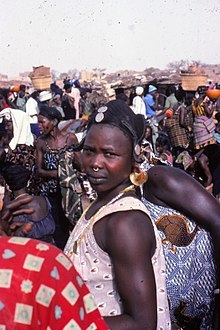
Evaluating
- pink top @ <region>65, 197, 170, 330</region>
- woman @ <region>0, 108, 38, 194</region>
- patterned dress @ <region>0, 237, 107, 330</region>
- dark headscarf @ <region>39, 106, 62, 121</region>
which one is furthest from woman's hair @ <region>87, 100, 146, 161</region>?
dark headscarf @ <region>39, 106, 62, 121</region>

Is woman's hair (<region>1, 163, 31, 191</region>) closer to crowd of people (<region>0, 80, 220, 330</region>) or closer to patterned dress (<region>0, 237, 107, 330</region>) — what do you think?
crowd of people (<region>0, 80, 220, 330</region>)

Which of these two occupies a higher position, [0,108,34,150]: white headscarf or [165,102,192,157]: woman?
[0,108,34,150]: white headscarf

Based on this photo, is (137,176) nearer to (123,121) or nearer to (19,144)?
(123,121)

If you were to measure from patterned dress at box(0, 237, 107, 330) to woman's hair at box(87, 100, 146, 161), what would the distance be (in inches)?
29.7

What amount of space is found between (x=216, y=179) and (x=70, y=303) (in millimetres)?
5202

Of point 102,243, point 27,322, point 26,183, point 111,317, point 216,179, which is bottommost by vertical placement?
point 216,179

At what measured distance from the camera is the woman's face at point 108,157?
5.65ft

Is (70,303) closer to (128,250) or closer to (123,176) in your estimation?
(128,250)

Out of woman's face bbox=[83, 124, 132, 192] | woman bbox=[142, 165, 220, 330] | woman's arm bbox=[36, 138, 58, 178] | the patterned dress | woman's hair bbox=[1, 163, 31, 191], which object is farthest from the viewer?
woman's arm bbox=[36, 138, 58, 178]

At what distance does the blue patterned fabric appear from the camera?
2.12 meters

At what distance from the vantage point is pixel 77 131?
19.5 feet

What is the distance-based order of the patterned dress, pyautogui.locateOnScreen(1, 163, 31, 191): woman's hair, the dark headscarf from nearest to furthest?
the patterned dress → pyautogui.locateOnScreen(1, 163, 31, 191): woman's hair → the dark headscarf

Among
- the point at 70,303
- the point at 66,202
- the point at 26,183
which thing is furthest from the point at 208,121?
the point at 70,303

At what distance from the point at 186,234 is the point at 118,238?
687 millimetres
